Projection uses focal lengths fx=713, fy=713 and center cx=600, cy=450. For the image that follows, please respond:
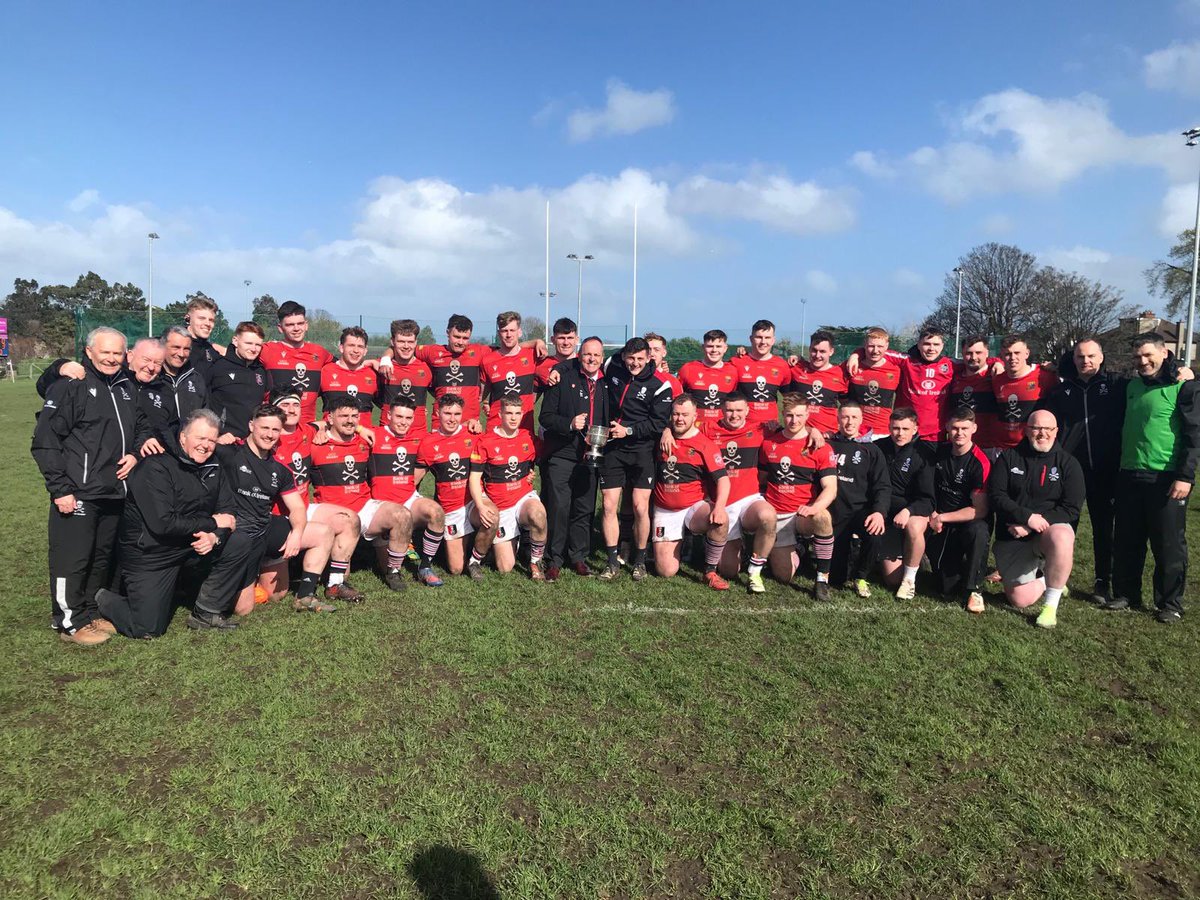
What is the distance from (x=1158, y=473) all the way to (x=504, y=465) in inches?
196

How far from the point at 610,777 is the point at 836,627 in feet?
7.97

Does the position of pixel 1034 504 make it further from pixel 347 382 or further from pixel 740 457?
pixel 347 382

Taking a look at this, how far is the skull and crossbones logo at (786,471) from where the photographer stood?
602 centimetres

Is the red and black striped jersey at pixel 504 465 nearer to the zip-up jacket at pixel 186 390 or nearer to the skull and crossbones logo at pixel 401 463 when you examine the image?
the skull and crossbones logo at pixel 401 463

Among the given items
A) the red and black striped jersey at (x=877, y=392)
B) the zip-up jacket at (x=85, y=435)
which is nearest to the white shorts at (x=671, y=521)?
the red and black striped jersey at (x=877, y=392)

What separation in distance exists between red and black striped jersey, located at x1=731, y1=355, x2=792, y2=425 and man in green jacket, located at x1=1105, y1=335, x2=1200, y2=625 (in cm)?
264

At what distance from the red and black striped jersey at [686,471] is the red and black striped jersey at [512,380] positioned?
1313 millimetres

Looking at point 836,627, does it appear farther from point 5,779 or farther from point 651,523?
point 5,779

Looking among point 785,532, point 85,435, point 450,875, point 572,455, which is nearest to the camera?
point 450,875

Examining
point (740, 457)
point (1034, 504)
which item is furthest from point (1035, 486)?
point (740, 457)

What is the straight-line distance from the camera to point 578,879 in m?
2.56

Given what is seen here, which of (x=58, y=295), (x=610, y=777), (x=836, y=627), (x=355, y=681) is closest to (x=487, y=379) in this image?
(x=355, y=681)

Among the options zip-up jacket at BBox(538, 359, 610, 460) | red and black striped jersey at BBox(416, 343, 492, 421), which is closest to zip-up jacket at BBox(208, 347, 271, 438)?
red and black striped jersey at BBox(416, 343, 492, 421)

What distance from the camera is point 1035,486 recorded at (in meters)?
5.42
